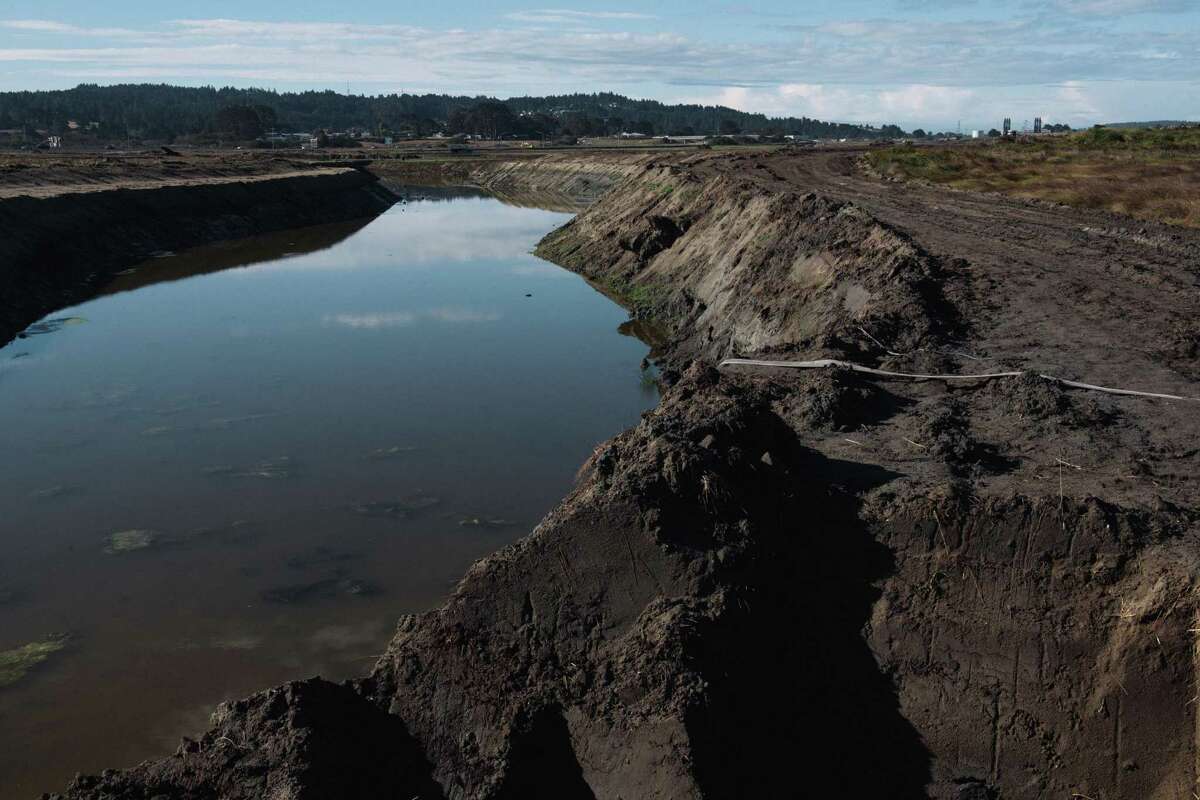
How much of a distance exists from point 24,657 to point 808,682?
7.90 m

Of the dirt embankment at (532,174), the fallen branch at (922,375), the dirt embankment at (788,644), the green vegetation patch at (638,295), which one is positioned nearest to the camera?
the dirt embankment at (788,644)

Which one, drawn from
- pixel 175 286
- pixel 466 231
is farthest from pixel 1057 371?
pixel 466 231

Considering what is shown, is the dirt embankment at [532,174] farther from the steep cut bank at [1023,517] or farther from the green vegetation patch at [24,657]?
the green vegetation patch at [24,657]

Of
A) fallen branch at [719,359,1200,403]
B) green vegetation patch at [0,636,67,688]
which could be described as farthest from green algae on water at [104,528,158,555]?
fallen branch at [719,359,1200,403]

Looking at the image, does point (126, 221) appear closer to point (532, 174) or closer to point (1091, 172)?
point (1091, 172)

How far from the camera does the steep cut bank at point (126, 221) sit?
3017cm

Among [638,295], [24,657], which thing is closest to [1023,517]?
[24,657]

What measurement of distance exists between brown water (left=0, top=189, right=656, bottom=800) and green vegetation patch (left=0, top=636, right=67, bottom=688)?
5.0 inches

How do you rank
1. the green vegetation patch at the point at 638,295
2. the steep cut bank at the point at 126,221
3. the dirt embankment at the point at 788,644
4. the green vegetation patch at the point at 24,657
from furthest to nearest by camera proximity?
1. the steep cut bank at the point at 126,221
2. the green vegetation patch at the point at 638,295
3. the green vegetation patch at the point at 24,657
4. the dirt embankment at the point at 788,644

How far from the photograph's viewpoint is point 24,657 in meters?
10.1

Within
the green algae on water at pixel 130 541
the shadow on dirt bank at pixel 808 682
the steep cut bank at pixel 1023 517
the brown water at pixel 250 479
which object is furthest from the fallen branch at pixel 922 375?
the green algae on water at pixel 130 541

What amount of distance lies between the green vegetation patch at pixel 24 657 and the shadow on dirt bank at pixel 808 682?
23.4ft

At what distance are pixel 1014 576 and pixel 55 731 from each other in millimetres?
8416

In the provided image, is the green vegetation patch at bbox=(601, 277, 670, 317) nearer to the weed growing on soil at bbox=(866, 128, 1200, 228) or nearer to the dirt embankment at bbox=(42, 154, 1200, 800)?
the weed growing on soil at bbox=(866, 128, 1200, 228)
